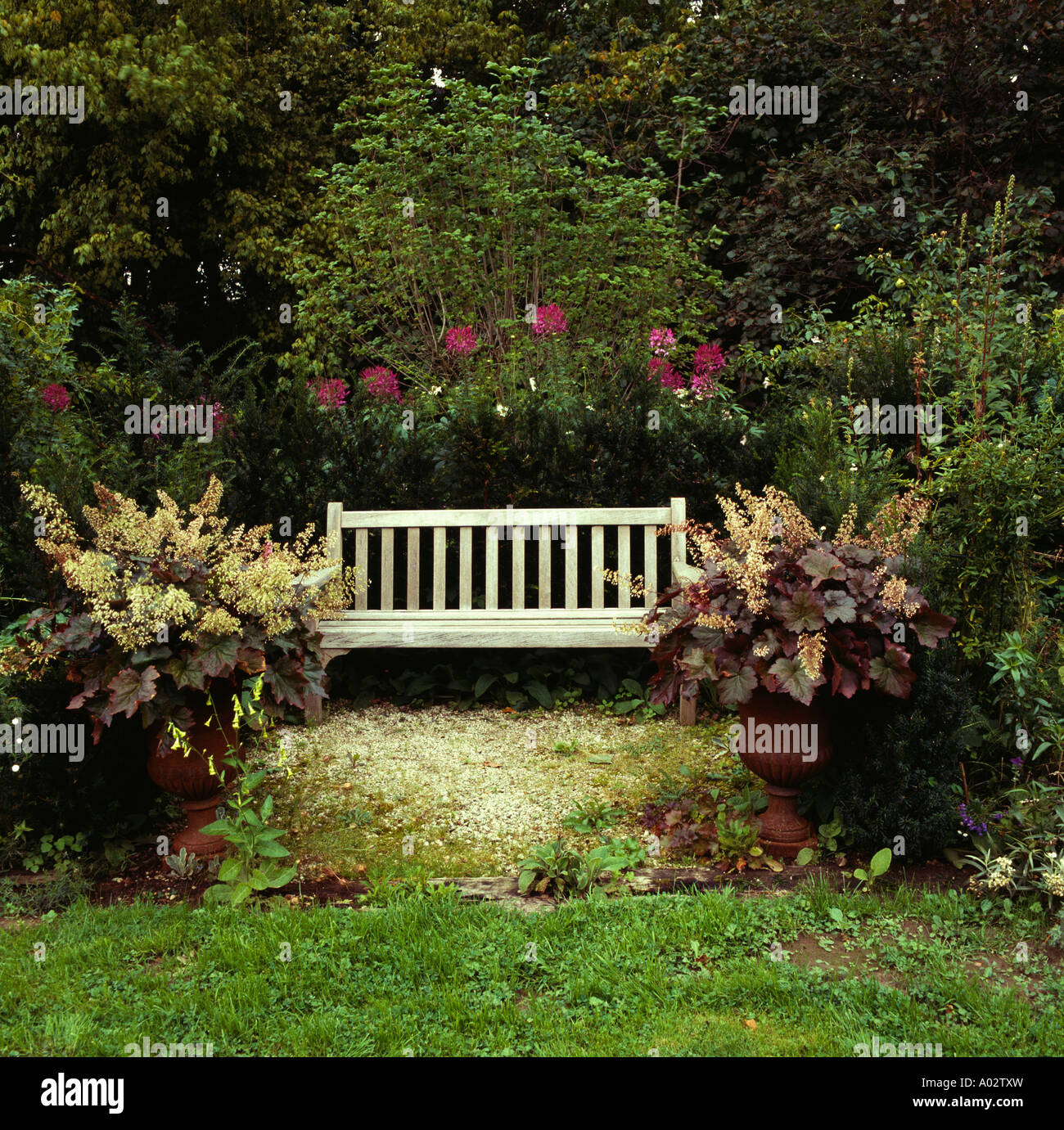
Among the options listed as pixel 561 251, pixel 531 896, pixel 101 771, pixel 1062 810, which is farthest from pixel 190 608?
pixel 561 251

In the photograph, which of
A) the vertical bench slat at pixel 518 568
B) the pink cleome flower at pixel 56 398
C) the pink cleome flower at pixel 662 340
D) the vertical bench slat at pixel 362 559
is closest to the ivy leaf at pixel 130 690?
the vertical bench slat at pixel 362 559

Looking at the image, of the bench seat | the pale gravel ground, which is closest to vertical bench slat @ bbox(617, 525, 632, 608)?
the bench seat

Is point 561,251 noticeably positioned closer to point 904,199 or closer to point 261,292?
point 904,199

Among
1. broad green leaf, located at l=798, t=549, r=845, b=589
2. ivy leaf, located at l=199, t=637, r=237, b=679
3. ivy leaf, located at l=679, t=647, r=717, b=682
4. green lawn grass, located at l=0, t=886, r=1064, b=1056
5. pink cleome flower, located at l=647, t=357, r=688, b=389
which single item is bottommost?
green lawn grass, located at l=0, t=886, r=1064, b=1056

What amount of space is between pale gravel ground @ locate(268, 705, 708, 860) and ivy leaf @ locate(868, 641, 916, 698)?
1.16 meters

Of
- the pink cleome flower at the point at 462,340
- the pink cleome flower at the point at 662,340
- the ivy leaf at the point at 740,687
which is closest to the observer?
the ivy leaf at the point at 740,687

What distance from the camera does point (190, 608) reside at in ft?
10.6

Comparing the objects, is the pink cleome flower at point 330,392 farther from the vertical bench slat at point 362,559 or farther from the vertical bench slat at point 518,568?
the vertical bench slat at point 518,568

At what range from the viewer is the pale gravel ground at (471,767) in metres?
4.04

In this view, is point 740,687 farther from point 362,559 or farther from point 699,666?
point 362,559

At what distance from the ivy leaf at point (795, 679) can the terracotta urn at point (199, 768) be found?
1.87 metres

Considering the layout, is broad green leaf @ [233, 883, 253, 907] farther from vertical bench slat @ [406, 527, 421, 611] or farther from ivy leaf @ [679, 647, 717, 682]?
vertical bench slat @ [406, 527, 421, 611]

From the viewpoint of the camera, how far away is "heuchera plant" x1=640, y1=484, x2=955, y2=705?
3.33 metres

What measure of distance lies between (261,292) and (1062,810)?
1347 centimetres
